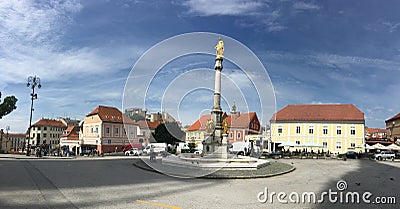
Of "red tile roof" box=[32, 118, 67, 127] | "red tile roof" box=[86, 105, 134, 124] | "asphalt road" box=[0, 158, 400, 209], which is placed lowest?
"asphalt road" box=[0, 158, 400, 209]

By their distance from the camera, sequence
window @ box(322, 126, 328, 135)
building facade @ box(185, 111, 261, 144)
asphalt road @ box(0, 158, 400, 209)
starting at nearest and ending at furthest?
asphalt road @ box(0, 158, 400, 209)
window @ box(322, 126, 328, 135)
building facade @ box(185, 111, 261, 144)

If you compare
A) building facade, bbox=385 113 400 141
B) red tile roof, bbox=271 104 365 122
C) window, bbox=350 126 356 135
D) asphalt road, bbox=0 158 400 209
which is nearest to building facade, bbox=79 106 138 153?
red tile roof, bbox=271 104 365 122

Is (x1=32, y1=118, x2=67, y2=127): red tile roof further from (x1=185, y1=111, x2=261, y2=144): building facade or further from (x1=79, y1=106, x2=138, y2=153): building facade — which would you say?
(x1=185, y1=111, x2=261, y2=144): building facade

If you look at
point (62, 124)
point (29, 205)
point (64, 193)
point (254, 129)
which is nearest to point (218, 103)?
point (64, 193)

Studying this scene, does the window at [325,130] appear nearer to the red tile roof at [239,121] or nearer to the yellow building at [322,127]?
the yellow building at [322,127]

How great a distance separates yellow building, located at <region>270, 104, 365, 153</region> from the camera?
52594 mm

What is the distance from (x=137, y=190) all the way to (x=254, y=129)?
212ft

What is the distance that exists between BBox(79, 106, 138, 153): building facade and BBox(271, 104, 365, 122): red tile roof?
31851mm

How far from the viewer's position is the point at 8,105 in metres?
43.8

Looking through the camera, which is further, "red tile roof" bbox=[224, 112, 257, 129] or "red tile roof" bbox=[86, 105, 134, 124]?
"red tile roof" bbox=[224, 112, 257, 129]

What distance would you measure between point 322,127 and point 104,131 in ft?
138

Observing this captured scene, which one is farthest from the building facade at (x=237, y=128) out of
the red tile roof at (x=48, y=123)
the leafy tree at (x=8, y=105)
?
the red tile roof at (x=48, y=123)

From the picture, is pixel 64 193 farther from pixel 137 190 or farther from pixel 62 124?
pixel 62 124

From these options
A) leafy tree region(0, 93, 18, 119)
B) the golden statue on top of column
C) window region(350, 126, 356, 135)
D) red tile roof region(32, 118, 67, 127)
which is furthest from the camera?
red tile roof region(32, 118, 67, 127)
